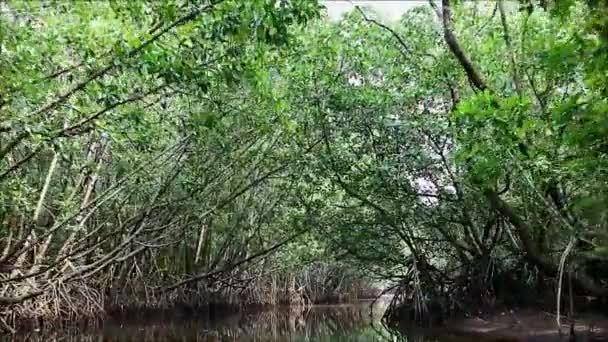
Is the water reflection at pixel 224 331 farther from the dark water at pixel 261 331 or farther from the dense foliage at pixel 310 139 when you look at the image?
the dense foliage at pixel 310 139

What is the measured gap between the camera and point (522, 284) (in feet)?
31.4

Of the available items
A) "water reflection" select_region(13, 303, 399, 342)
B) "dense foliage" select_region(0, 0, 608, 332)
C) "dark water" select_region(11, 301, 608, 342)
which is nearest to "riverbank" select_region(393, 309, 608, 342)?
"dark water" select_region(11, 301, 608, 342)

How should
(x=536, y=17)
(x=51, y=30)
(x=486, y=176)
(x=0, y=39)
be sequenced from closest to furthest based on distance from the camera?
(x=0, y=39) → (x=51, y=30) → (x=486, y=176) → (x=536, y=17)

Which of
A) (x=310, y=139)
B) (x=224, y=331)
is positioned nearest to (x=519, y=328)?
(x=310, y=139)

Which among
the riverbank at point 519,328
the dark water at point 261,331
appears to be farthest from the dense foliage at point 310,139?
the dark water at point 261,331

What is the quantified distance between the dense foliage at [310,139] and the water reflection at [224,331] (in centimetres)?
49

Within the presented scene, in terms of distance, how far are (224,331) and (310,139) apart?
3.59 meters

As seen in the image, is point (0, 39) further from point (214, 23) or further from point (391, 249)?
point (391, 249)

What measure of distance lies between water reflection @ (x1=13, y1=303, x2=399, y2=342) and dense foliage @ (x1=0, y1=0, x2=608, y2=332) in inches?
19.3

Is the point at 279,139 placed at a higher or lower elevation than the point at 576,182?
higher

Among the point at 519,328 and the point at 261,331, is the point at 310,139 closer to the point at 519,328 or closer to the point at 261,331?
the point at 261,331

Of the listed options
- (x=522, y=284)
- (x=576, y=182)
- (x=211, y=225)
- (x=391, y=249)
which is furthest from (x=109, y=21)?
(x=211, y=225)

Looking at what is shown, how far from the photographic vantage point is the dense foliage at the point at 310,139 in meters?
4.41

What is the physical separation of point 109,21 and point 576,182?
512cm
